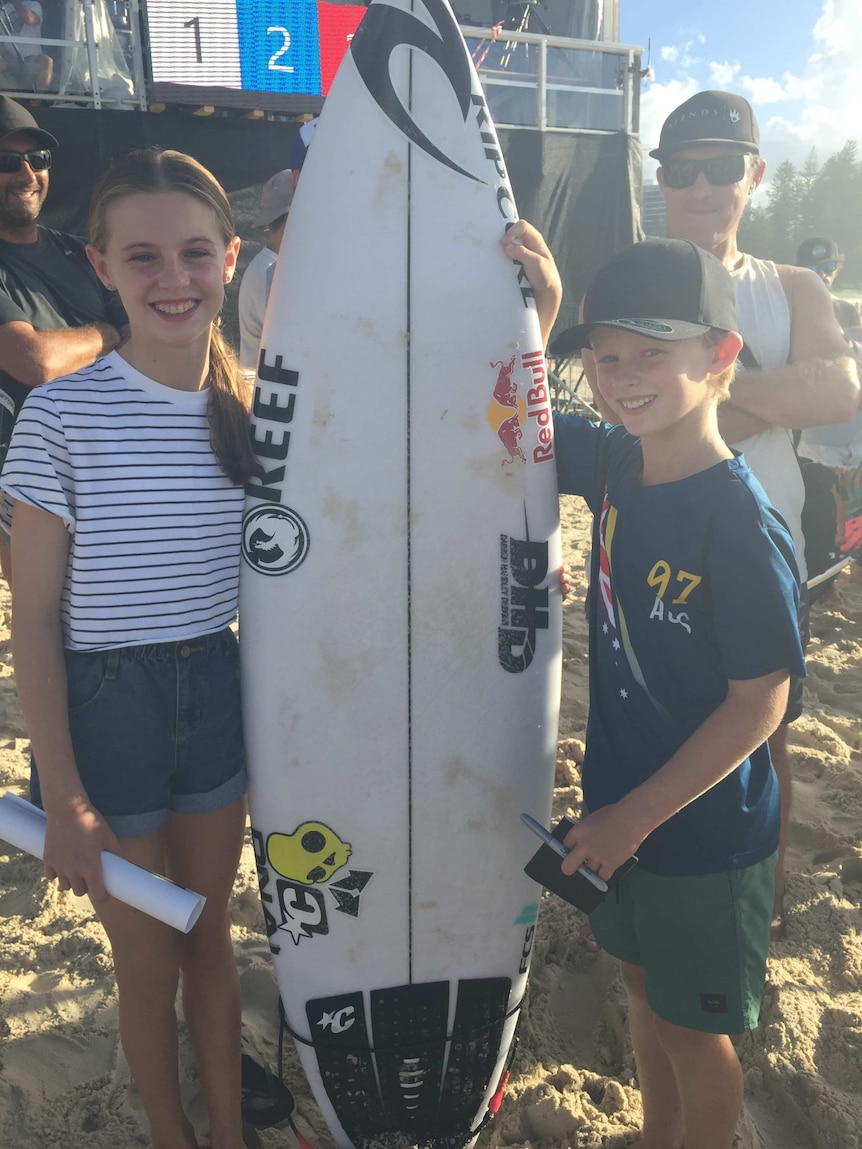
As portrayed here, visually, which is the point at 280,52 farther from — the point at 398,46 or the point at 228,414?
the point at 228,414

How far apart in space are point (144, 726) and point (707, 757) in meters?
0.88

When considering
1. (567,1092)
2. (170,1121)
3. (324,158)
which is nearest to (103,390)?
(324,158)

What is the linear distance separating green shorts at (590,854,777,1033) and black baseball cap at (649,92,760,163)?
148 centimetres

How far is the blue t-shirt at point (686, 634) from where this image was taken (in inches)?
46.7

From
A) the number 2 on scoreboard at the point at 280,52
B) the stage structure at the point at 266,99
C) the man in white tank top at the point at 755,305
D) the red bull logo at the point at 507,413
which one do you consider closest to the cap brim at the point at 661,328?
the red bull logo at the point at 507,413

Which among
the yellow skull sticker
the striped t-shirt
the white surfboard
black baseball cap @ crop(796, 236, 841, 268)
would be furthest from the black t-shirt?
black baseball cap @ crop(796, 236, 841, 268)

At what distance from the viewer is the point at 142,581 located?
52.7 inches

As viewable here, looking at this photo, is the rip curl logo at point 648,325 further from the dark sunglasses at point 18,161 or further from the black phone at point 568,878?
the dark sunglasses at point 18,161

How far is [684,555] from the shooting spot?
1250mm

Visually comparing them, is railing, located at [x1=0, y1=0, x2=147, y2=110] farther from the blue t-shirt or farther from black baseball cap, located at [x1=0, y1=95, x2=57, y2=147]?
the blue t-shirt

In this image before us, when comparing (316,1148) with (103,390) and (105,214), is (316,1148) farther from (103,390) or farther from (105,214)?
(105,214)

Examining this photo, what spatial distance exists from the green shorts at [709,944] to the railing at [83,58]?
6956 mm

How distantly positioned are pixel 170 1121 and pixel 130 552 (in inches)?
41.2

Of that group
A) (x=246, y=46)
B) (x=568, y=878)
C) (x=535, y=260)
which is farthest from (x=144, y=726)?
(x=246, y=46)
